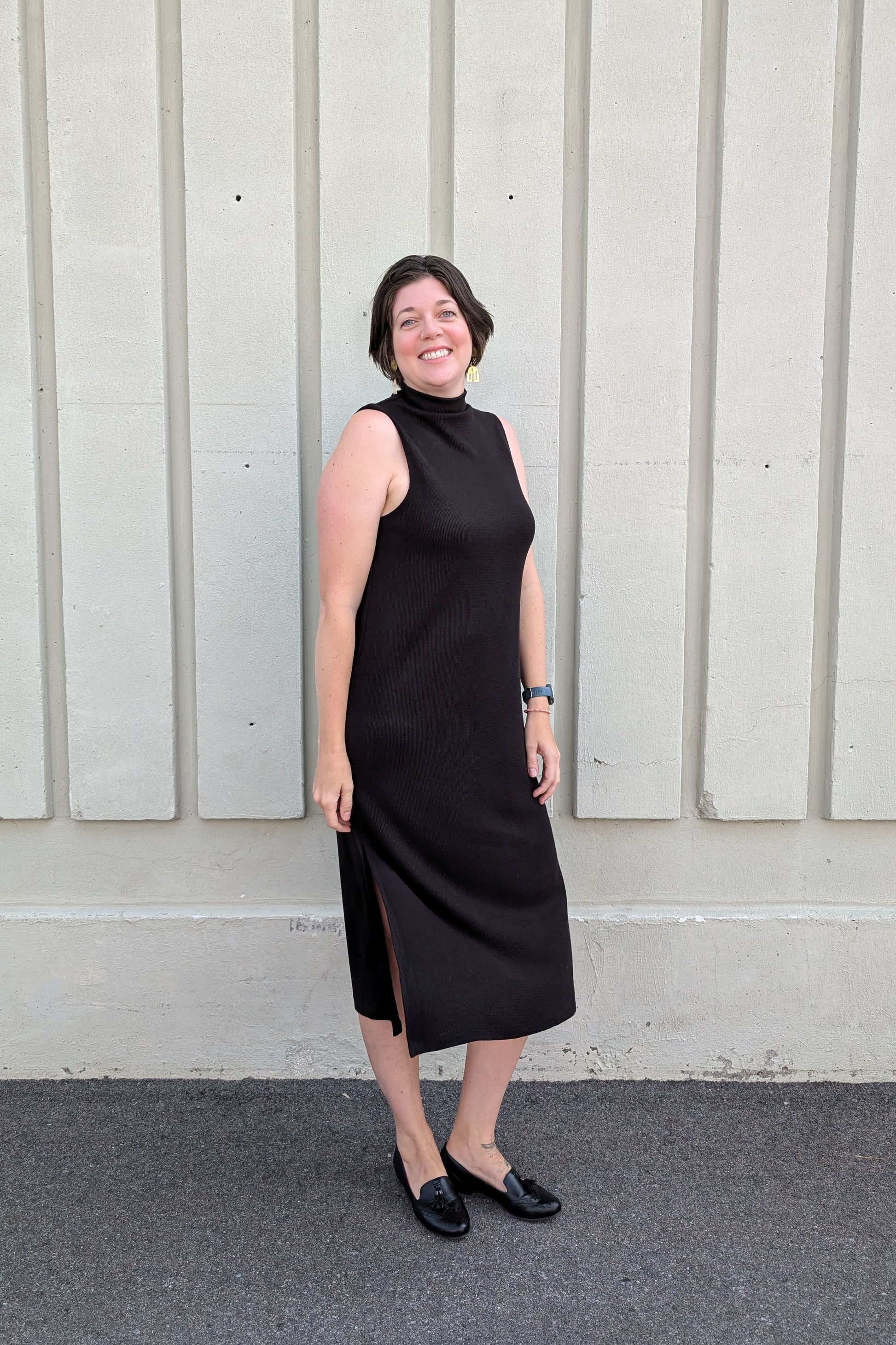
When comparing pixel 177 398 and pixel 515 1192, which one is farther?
pixel 177 398

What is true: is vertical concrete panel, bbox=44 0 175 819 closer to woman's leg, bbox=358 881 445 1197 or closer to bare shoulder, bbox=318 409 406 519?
bare shoulder, bbox=318 409 406 519

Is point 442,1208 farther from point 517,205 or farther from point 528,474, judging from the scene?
point 517,205

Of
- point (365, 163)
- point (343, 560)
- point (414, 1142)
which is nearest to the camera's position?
point (343, 560)

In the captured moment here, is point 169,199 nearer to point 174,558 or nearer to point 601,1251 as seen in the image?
point 174,558

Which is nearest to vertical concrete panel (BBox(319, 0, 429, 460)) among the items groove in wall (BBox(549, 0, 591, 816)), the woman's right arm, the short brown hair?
groove in wall (BBox(549, 0, 591, 816))

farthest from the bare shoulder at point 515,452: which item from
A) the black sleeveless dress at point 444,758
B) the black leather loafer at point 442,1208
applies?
the black leather loafer at point 442,1208

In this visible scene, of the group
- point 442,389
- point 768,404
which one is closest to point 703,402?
point 768,404

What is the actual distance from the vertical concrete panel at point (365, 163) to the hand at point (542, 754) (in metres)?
1.20

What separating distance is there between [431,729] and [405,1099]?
38.4 inches

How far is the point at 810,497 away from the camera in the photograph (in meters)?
3.16

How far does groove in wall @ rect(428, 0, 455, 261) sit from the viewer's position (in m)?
3.03

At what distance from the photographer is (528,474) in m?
3.16

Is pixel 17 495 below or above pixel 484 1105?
above

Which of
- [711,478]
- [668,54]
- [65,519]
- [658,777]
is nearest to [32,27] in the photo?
[65,519]
